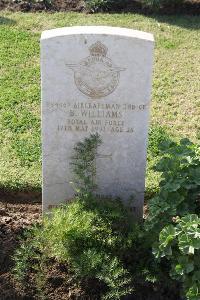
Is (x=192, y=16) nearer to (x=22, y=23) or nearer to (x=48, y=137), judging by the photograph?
(x=22, y=23)

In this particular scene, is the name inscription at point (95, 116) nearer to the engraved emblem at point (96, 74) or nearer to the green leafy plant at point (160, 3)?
the engraved emblem at point (96, 74)

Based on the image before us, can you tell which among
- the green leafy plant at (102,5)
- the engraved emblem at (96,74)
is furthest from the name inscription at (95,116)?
the green leafy plant at (102,5)

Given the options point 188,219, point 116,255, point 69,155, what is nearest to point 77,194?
point 69,155

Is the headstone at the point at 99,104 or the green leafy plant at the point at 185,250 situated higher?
the headstone at the point at 99,104

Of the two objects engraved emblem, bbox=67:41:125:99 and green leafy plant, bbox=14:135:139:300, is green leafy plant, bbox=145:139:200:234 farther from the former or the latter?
engraved emblem, bbox=67:41:125:99

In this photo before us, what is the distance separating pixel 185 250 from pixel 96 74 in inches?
58.1

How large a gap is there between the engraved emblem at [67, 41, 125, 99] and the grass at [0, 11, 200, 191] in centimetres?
132

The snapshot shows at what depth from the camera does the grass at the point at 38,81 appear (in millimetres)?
5543

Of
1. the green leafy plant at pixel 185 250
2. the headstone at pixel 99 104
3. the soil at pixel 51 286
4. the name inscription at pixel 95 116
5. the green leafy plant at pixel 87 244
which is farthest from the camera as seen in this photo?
the name inscription at pixel 95 116

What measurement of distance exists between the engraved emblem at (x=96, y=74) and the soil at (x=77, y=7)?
474 centimetres

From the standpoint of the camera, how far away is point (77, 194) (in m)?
4.64

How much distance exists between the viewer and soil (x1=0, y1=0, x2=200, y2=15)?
871 cm

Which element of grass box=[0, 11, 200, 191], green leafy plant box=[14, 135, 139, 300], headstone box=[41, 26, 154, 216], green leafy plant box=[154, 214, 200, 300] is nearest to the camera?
green leafy plant box=[154, 214, 200, 300]

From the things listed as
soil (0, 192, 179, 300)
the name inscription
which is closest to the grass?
soil (0, 192, 179, 300)
